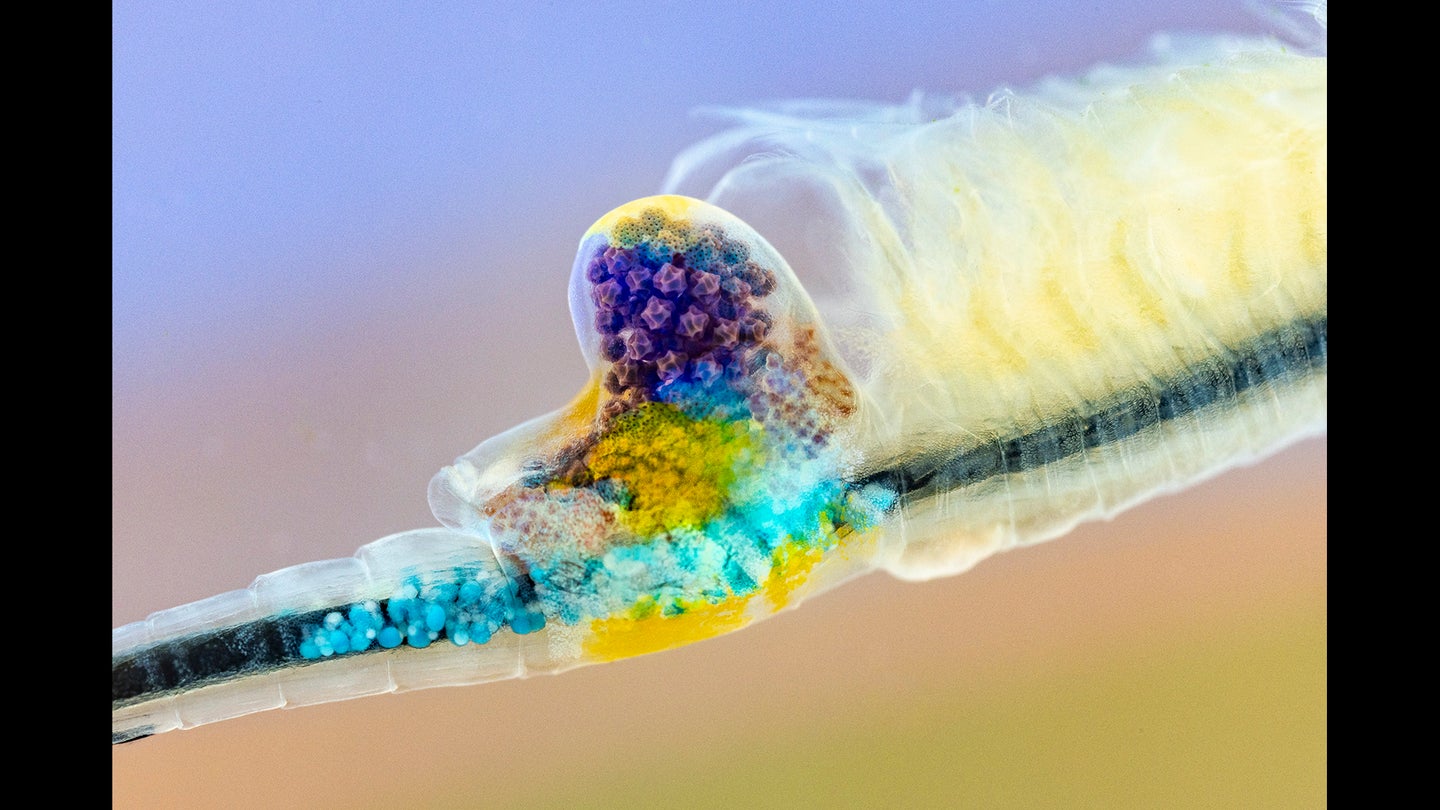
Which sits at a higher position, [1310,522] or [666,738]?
[1310,522]

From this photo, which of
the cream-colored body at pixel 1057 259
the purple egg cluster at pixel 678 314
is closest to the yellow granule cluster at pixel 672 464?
the purple egg cluster at pixel 678 314

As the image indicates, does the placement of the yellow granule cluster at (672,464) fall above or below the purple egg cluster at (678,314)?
below

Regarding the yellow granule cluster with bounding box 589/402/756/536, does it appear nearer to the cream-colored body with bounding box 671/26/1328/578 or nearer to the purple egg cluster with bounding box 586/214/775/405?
the purple egg cluster with bounding box 586/214/775/405

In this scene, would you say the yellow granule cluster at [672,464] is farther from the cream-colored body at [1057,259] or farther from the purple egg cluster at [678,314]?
the cream-colored body at [1057,259]

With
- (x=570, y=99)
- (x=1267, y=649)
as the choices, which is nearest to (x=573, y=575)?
(x=570, y=99)

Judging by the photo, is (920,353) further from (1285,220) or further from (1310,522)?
(1310,522)

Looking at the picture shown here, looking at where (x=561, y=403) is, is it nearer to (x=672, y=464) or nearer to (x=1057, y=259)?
(x=672, y=464)
